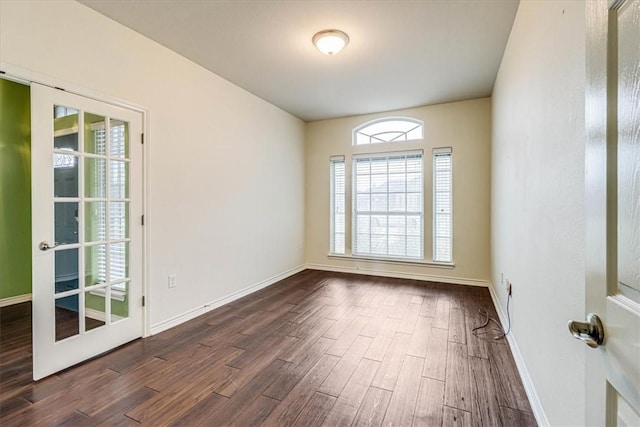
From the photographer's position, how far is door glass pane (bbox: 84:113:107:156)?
2363mm

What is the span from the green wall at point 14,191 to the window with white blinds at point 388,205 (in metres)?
4.62

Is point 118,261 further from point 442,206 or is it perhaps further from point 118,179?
point 442,206

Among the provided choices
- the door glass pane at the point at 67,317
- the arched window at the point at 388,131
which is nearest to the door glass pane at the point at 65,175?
the door glass pane at the point at 67,317

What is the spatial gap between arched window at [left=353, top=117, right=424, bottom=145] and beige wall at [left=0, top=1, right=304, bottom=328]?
1416 mm

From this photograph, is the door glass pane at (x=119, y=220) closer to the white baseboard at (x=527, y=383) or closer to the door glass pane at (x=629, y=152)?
the door glass pane at (x=629, y=152)

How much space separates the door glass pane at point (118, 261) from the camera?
100 inches

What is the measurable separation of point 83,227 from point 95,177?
418 millimetres

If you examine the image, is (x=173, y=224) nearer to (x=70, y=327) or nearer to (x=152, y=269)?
(x=152, y=269)

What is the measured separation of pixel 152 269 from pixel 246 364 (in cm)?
133

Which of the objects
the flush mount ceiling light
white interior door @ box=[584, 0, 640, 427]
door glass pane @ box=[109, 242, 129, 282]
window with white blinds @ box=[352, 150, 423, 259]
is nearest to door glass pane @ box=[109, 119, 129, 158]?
door glass pane @ box=[109, 242, 129, 282]

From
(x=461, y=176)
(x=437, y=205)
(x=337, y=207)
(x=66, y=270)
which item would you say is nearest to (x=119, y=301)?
(x=66, y=270)

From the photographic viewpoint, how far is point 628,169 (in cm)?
58

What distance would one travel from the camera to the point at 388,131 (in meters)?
5.17

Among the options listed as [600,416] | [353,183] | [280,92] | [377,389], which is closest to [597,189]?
[600,416]
